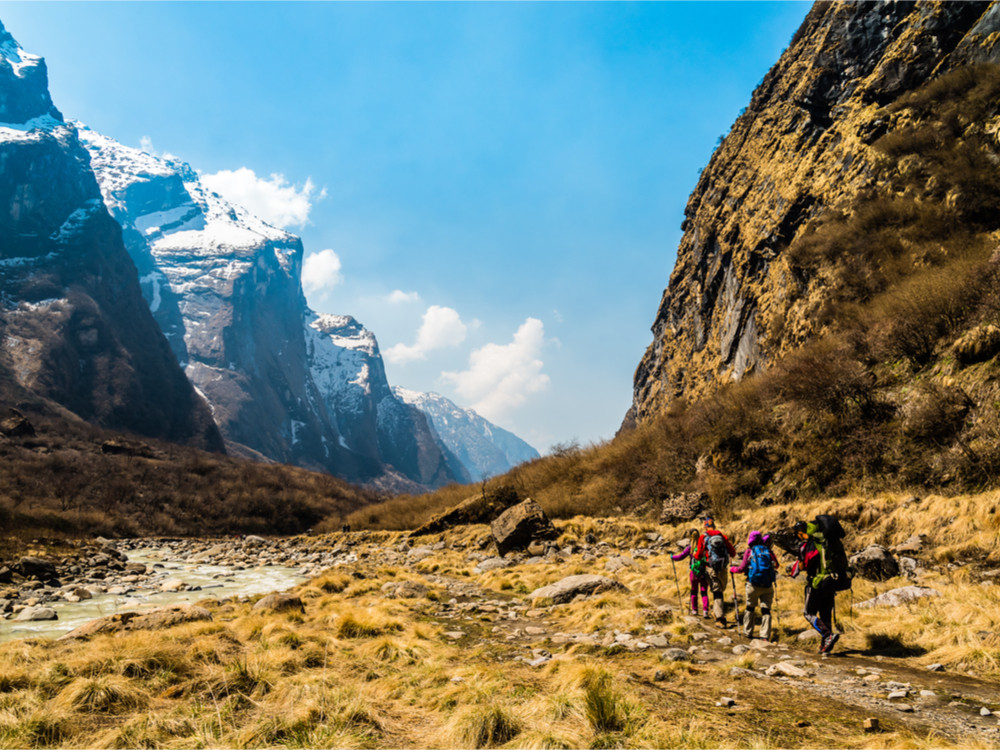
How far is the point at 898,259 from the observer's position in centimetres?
2125

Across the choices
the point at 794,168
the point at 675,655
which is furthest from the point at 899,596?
the point at 794,168

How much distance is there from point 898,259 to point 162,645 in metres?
28.2

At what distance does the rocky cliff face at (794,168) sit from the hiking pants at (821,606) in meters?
20.2

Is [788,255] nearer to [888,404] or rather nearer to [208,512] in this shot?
[888,404]

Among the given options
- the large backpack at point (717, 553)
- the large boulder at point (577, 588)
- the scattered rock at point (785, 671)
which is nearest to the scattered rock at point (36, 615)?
the large boulder at point (577, 588)

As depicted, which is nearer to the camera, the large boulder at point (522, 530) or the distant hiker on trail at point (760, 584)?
the distant hiker on trail at point (760, 584)

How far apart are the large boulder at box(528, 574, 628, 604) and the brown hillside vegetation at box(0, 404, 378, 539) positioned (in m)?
38.5

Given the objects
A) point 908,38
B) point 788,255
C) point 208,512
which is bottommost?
point 208,512

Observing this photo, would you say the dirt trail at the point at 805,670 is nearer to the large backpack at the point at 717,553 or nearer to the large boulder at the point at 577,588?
the large boulder at the point at 577,588

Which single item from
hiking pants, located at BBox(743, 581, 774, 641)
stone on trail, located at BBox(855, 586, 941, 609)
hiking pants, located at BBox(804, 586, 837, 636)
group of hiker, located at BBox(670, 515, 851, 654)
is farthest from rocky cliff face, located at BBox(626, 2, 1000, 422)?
hiking pants, located at BBox(804, 586, 837, 636)

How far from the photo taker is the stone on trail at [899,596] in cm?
808

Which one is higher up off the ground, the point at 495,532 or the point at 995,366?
the point at 995,366

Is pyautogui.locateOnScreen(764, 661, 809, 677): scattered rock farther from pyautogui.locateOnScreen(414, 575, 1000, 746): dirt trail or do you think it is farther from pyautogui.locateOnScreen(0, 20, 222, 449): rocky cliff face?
pyautogui.locateOnScreen(0, 20, 222, 449): rocky cliff face

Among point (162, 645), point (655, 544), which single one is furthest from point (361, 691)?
point (655, 544)
